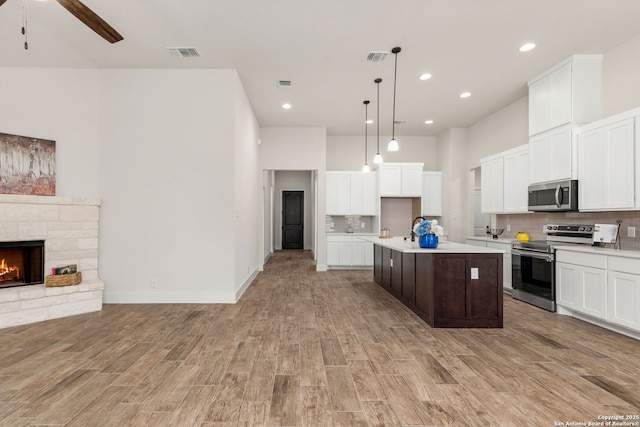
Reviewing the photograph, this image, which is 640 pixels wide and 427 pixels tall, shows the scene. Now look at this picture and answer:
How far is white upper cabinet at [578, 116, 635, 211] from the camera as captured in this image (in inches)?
130

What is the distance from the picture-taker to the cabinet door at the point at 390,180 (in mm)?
7199

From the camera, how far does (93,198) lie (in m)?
4.29

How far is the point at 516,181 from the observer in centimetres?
506

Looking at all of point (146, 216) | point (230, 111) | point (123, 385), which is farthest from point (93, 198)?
point (123, 385)

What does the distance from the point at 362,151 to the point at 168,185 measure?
16.1 ft

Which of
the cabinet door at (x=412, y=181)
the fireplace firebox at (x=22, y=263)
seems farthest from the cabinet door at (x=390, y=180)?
the fireplace firebox at (x=22, y=263)

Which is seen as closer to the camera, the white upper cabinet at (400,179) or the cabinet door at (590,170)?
the cabinet door at (590,170)

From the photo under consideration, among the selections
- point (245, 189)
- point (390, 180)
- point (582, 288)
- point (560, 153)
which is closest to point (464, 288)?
point (582, 288)

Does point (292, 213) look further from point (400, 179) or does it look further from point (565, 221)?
point (565, 221)

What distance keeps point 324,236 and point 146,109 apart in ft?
14.2

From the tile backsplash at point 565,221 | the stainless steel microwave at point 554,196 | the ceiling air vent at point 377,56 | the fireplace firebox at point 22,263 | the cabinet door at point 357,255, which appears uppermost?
the ceiling air vent at point 377,56

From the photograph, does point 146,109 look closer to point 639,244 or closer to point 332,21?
point 332,21

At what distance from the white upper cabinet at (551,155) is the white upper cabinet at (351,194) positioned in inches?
134

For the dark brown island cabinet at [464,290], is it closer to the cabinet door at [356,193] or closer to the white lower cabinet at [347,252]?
the white lower cabinet at [347,252]
